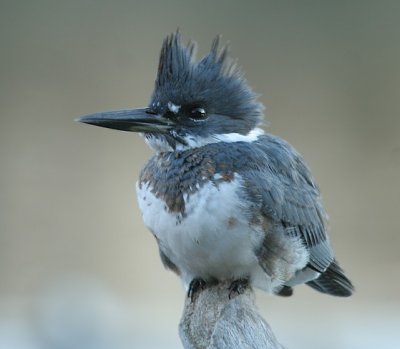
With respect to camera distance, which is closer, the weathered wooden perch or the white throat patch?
the weathered wooden perch

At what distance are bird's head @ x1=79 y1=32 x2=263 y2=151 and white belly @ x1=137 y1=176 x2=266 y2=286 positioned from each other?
0.75 feet

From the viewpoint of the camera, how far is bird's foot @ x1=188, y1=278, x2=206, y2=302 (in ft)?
9.29

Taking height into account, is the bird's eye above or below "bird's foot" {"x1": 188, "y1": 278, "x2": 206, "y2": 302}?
above

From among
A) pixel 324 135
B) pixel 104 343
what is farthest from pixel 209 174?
pixel 324 135

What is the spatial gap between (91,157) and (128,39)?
696mm

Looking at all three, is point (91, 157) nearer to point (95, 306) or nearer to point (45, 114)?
point (45, 114)

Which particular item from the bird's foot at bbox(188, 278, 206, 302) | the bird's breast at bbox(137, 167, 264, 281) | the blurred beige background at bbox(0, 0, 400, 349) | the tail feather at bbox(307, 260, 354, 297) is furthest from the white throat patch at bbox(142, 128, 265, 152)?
the blurred beige background at bbox(0, 0, 400, 349)

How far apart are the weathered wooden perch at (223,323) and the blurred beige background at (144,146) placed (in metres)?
2.35

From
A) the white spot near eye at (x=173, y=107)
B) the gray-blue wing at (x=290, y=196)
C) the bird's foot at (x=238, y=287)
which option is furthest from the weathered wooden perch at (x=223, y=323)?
the white spot near eye at (x=173, y=107)

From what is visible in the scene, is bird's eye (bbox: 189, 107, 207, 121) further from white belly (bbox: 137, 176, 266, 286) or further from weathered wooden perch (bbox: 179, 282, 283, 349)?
weathered wooden perch (bbox: 179, 282, 283, 349)

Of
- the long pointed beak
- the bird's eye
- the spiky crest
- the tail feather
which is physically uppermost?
the spiky crest

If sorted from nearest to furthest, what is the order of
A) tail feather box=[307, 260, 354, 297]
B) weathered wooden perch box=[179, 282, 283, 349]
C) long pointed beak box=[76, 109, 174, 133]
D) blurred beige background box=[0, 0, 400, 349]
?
weathered wooden perch box=[179, 282, 283, 349], long pointed beak box=[76, 109, 174, 133], tail feather box=[307, 260, 354, 297], blurred beige background box=[0, 0, 400, 349]

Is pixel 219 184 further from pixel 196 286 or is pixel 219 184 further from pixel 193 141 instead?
pixel 196 286

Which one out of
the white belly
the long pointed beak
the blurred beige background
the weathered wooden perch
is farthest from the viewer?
the blurred beige background
